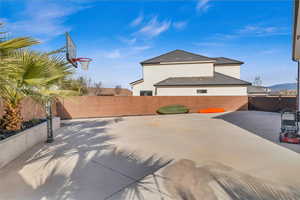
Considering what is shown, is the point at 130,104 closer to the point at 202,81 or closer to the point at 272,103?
the point at 202,81

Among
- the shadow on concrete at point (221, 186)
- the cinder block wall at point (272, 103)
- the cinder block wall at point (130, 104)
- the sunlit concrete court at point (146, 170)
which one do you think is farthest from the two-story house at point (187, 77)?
the shadow on concrete at point (221, 186)

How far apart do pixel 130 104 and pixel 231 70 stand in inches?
595

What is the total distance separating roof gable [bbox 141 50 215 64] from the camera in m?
17.8

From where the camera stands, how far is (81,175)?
109 inches

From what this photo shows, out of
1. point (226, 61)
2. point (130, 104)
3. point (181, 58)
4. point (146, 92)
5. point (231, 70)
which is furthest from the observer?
point (226, 61)

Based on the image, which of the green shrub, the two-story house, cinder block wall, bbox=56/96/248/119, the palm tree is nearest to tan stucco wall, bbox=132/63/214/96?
the two-story house

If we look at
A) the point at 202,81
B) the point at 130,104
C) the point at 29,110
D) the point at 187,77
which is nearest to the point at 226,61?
the point at 187,77

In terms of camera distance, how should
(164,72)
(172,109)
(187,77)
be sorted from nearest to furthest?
(172,109)
(187,77)
(164,72)

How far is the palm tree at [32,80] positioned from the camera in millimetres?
3473

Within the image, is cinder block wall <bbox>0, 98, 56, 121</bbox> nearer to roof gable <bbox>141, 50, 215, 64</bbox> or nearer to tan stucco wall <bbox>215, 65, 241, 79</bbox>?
roof gable <bbox>141, 50, 215, 64</bbox>

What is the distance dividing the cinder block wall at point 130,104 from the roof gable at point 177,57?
5.79 metres

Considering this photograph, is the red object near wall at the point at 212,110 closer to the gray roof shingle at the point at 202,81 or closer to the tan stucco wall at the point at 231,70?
the gray roof shingle at the point at 202,81

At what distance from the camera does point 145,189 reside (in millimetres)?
2324

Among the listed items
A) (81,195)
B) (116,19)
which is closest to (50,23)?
(116,19)
